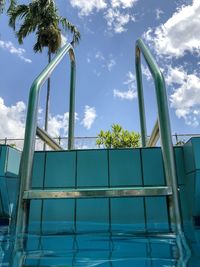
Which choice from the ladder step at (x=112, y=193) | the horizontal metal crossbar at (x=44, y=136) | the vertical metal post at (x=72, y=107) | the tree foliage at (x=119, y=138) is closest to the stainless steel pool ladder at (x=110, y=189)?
the ladder step at (x=112, y=193)

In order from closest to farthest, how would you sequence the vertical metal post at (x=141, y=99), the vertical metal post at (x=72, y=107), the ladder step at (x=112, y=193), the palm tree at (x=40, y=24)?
the ladder step at (x=112, y=193) < the vertical metal post at (x=141, y=99) < the vertical metal post at (x=72, y=107) < the palm tree at (x=40, y=24)

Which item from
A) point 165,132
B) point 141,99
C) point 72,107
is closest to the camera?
point 165,132

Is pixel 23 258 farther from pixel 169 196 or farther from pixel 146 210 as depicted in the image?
pixel 146 210

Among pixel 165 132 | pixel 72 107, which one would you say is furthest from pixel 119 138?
pixel 165 132

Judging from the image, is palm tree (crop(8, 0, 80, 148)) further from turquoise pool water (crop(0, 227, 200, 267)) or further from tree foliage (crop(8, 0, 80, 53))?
turquoise pool water (crop(0, 227, 200, 267))

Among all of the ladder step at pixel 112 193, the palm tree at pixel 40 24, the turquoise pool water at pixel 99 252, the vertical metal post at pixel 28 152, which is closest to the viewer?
the turquoise pool water at pixel 99 252

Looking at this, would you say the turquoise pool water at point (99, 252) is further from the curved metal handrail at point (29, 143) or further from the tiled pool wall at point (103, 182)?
the tiled pool wall at point (103, 182)

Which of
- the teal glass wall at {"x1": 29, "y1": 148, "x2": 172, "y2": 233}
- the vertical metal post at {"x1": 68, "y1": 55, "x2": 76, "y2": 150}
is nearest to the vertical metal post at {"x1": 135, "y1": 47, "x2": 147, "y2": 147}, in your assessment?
the vertical metal post at {"x1": 68, "y1": 55, "x2": 76, "y2": 150}

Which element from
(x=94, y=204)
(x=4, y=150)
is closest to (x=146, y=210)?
(x=94, y=204)

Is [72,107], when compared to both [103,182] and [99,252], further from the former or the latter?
[99,252]

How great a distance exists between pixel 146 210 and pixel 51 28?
15982 millimetres

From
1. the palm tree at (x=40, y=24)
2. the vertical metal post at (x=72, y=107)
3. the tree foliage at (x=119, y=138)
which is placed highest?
the palm tree at (x=40, y=24)

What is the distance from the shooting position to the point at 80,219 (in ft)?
11.9

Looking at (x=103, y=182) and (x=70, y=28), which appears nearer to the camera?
(x=103, y=182)
